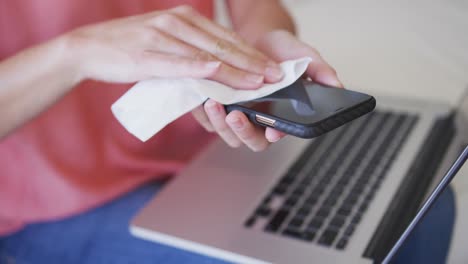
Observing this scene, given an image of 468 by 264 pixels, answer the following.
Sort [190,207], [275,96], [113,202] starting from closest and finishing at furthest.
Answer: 1. [275,96]
2. [190,207]
3. [113,202]

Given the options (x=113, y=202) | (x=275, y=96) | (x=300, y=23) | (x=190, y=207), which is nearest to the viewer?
(x=275, y=96)

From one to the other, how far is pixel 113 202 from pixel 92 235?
5 cm

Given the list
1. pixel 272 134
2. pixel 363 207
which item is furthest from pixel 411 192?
pixel 272 134

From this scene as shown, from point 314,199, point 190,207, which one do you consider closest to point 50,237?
point 190,207

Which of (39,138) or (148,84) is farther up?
(148,84)

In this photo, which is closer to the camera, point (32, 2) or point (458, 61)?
point (458, 61)

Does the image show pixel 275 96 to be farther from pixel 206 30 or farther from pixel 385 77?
pixel 385 77

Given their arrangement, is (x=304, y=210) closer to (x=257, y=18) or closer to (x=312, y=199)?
(x=312, y=199)

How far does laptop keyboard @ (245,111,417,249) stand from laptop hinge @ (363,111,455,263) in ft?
0.08

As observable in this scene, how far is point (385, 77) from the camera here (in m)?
0.61

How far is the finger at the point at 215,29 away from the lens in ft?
1.61

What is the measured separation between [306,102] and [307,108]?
0.01m

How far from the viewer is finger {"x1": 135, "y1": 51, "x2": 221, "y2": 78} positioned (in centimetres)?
45

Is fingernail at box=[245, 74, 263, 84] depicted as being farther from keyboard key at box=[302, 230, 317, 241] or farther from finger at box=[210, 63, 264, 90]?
keyboard key at box=[302, 230, 317, 241]
